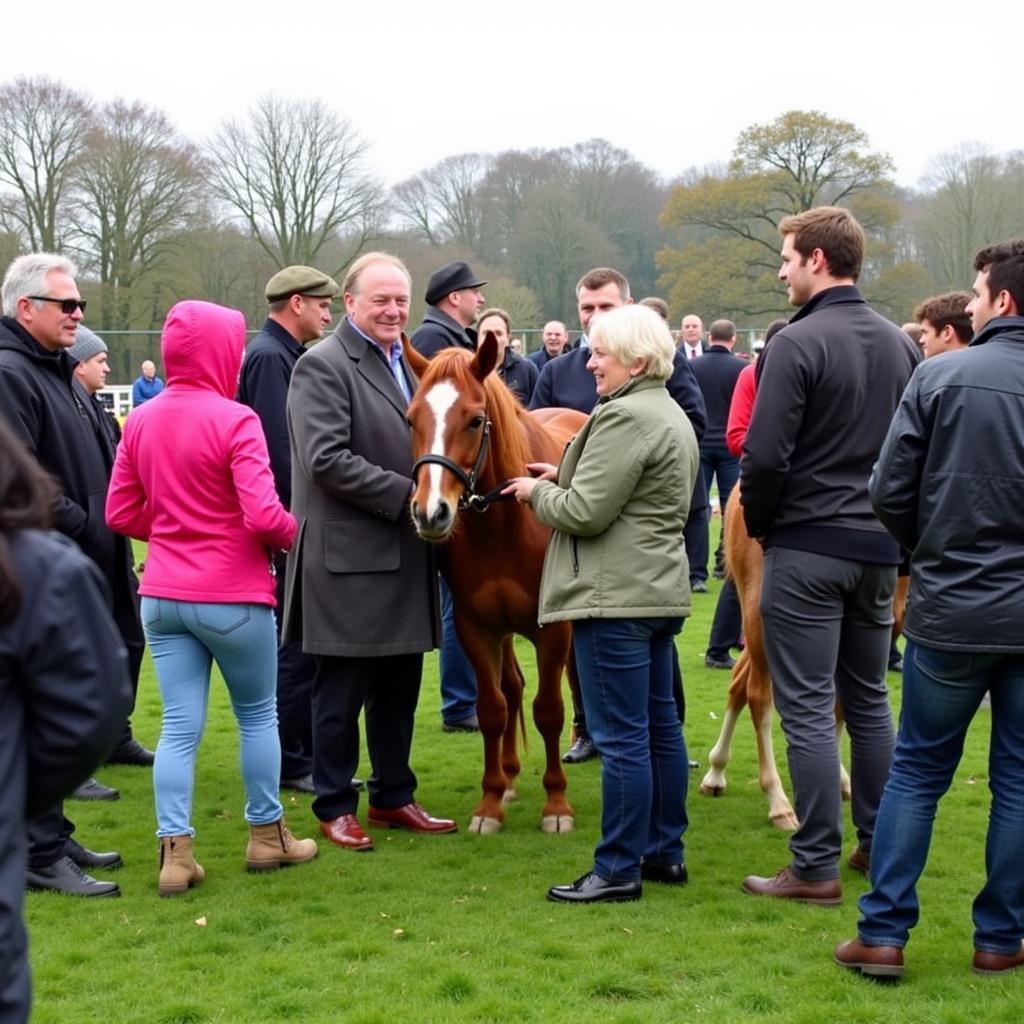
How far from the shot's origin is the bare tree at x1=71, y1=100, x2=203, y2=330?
121 feet

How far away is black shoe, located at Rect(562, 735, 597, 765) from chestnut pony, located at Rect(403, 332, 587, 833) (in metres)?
0.77

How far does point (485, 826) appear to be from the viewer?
5918 millimetres

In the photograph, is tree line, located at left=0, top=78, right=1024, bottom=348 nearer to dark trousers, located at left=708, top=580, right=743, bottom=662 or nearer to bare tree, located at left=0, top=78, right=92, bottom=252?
bare tree, located at left=0, top=78, right=92, bottom=252

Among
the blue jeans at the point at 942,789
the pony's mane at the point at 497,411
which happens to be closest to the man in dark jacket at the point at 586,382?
the pony's mane at the point at 497,411

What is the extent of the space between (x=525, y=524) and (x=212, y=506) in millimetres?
1457

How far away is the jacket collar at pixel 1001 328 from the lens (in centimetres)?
389

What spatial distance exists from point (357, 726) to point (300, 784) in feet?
3.69

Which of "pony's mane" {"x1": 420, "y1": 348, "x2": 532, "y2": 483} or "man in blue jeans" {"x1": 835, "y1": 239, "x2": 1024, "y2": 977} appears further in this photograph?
"pony's mane" {"x1": 420, "y1": 348, "x2": 532, "y2": 483}

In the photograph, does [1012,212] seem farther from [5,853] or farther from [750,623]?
[5,853]

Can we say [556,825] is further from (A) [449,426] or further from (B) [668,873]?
(A) [449,426]

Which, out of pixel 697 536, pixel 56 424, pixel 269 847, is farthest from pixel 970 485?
pixel 697 536

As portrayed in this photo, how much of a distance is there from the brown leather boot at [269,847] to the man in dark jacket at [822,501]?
2.13 metres

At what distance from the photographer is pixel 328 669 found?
5.67 m

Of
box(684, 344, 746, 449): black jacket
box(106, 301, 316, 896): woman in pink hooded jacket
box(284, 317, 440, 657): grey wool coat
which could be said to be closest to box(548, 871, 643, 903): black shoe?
box(284, 317, 440, 657): grey wool coat
